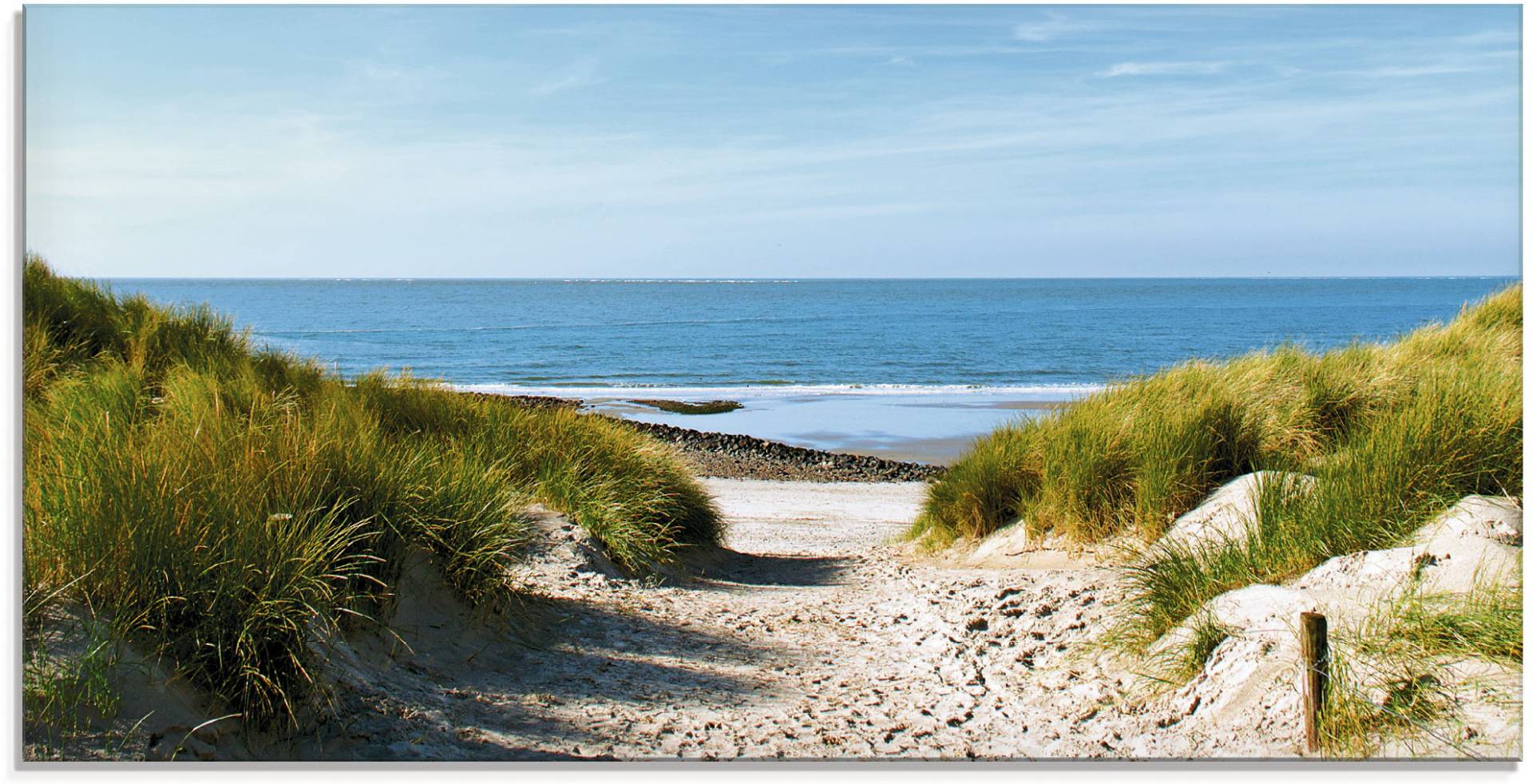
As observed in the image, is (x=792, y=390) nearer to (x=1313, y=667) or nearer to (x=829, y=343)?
(x=829, y=343)

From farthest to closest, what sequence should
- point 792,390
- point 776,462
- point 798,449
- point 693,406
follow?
point 792,390
point 693,406
point 798,449
point 776,462

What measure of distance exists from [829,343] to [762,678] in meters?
46.4

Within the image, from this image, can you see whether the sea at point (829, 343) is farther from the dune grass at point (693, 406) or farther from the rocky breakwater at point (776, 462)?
the rocky breakwater at point (776, 462)

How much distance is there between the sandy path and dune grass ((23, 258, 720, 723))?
37 cm

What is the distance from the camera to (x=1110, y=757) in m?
3.96

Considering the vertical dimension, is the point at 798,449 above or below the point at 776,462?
above

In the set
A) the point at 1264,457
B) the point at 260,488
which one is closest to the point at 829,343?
the point at 1264,457

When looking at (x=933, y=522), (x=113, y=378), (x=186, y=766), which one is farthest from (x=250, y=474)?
(x=933, y=522)

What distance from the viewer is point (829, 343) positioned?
51250mm

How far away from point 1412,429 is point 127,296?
10097 millimetres

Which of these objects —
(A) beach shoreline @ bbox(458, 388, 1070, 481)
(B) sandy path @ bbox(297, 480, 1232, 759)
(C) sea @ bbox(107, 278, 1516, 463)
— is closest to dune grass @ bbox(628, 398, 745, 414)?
(C) sea @ bbox(107, 278, 1516, 463)

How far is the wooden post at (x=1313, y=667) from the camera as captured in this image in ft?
12.1

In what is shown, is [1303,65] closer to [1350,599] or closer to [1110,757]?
[1350,599]

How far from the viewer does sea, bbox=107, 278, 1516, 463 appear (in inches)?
966
